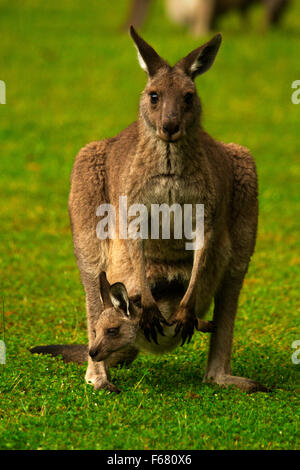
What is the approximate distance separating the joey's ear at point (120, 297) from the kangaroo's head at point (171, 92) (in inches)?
28.6

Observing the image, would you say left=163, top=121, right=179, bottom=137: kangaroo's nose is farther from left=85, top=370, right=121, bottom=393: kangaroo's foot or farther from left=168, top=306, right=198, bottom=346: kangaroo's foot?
left=85, top=370, right=121, bottom=393: kangaroo's foot

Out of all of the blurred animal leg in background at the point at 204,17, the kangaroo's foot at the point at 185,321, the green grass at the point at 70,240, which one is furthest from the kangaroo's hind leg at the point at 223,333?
the blurred animal leg in background at the point at 204,17

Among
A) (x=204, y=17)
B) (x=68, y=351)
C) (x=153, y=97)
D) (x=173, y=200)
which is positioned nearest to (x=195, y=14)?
(x=204, y=17)

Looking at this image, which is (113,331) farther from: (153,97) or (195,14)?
(195,14)

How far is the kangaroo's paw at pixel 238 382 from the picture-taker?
4.55m

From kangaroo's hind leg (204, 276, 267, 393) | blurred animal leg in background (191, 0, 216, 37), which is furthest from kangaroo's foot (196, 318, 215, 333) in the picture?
blurred animal leg in background (191, 0, 216, 37)

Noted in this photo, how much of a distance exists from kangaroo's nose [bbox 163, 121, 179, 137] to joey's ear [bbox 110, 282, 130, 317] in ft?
2.44

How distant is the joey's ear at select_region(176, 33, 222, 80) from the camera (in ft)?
13.9

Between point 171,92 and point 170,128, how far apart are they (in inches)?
7.7

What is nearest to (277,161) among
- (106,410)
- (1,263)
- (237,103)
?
(237,103)

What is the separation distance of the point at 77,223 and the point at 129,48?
9774mm

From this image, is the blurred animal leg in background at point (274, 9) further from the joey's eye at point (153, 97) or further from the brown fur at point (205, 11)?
the joey's eye at point (153, 97)
